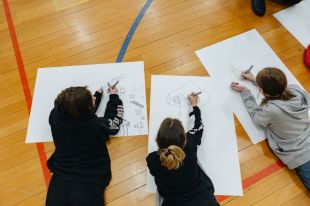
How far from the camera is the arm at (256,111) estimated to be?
132 cm

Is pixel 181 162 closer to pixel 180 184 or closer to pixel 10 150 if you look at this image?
pixel 180 184

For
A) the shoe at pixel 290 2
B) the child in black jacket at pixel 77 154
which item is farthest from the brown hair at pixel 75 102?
the shoe at pixel 290 2

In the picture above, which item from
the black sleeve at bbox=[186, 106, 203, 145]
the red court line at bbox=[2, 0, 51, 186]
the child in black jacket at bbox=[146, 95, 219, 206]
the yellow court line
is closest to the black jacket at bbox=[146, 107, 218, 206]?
the child in black jacket at bbox=[146, 95, 219, 206]

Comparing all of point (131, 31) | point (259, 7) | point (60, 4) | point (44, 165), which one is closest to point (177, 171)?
point (44, 165)

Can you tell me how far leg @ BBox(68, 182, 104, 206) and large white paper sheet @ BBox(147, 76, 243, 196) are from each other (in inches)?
8.6

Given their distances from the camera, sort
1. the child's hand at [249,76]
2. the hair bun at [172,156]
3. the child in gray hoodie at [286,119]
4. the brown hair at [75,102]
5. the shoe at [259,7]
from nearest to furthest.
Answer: the hair bun at [172,156], the brown hair at [75,102], the child in gray hoodie at [286,119], the child's hand at [249,76], the shoe at [259,7]

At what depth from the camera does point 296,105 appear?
1297 millimetres

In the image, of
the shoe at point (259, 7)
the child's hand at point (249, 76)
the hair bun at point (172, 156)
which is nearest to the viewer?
the hair bun at point (172, 156)

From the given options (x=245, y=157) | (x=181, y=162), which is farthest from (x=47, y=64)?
(x=245, y=157)

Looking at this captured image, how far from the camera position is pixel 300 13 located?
70.3 inches

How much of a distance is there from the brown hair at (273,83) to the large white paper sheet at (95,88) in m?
0.55

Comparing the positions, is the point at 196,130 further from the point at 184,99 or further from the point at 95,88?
the point at 95,88

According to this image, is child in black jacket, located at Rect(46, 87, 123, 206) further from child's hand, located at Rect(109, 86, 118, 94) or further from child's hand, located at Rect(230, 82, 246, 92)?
child's hand, located at Rect(230, 82, 246, 92)

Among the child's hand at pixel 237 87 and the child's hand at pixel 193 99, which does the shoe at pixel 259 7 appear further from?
the child's hand at pixel 193 99
